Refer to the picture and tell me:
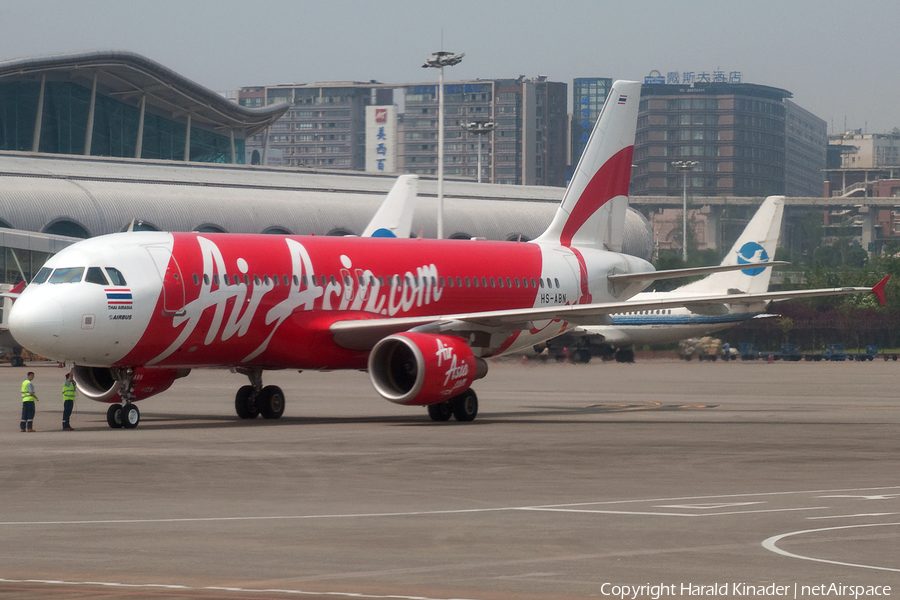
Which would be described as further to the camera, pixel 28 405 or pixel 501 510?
pixel 28 405

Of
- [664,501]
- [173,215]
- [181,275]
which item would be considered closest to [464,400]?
[181,275]

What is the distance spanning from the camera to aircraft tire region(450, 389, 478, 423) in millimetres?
30266

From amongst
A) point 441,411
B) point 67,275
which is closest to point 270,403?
point 441,411

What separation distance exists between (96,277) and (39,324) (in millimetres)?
1642

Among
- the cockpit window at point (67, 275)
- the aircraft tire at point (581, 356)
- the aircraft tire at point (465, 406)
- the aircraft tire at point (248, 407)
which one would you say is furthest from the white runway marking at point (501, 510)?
the aircraft tire at point (581, 356)

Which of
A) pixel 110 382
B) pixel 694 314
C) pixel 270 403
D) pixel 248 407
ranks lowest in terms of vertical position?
pixel 248 407

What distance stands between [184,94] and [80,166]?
2321 centimetres

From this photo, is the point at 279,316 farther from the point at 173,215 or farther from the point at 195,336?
the point at 173,215

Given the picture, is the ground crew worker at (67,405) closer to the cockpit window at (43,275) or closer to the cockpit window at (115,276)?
the cockpit window at (43,275)

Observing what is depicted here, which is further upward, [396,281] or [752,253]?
[752,253]

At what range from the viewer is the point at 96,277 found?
1072 inches

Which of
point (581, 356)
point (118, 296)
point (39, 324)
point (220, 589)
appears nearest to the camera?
point (220, 589)

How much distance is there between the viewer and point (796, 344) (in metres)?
92.5

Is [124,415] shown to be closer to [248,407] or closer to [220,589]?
[248,407]
